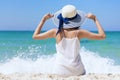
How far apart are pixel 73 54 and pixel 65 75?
11.3 inches

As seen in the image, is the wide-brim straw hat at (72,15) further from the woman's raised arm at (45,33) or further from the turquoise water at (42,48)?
the turquoise water at (42,48)

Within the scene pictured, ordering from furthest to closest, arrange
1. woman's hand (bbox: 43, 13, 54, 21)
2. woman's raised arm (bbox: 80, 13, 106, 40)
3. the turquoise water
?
the turquoise water → woman's hand (bbox: 43, 13, 54, 21) → woman's raised arm (bbox: 80, 13, 106, 40)

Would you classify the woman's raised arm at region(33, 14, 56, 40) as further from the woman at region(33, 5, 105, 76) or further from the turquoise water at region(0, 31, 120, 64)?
the turquoise water at region(0, 31, 120, 64)

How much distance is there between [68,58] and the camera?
16.9ft

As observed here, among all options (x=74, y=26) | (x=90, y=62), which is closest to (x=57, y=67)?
(x=74, y=26)

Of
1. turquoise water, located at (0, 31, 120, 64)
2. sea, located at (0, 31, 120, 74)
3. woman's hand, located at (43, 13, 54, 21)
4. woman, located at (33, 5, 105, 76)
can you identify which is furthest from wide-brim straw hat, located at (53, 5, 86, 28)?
turquoise water, located at (0, 31, 120, 64)

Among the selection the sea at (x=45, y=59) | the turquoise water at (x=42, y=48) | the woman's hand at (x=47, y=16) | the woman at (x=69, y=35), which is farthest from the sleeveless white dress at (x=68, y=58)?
the turquoise water at (x=42, y=48)

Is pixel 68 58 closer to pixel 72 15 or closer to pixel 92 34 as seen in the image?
pixel 92 34

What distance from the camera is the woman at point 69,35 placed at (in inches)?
200

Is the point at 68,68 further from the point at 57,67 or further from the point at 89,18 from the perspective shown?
the point at 89,18

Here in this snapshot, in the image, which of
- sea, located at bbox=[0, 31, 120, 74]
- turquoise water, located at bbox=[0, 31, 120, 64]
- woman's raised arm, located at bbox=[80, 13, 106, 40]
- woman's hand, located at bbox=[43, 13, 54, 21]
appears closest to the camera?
woman's raised arm, located at bbox=[80, 13, 106, 40]

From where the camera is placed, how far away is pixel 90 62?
40.7ft

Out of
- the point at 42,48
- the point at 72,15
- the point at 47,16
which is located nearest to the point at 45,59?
the point at 42,48

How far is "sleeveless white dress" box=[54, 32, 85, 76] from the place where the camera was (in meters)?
5.11
